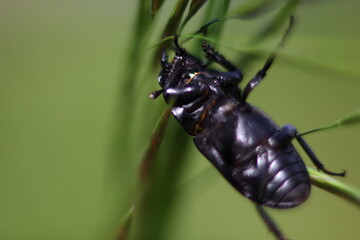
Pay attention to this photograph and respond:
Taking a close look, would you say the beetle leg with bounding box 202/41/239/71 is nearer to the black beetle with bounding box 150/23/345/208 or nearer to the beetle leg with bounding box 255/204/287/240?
the black beetle with bounding box 150/23/345/208

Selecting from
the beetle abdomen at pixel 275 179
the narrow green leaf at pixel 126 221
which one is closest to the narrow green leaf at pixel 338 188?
the beetle abdomen at pixel 275 179

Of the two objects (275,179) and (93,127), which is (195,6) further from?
(93,127)

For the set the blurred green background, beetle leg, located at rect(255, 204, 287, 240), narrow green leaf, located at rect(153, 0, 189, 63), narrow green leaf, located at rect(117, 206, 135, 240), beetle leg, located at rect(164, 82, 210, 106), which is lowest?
the blurred green background

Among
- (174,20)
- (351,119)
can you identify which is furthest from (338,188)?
(174,20)

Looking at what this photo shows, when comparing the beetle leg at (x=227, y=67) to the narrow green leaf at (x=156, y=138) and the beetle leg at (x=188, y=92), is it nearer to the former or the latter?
the beetle leg at (x=188, y=92)

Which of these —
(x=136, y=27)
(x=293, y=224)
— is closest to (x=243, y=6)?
(x=136, y=27)

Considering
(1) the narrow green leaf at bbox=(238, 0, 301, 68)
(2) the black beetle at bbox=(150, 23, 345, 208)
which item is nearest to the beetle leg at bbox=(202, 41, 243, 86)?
(2) the black beetle at bbox=(150, 23, 345, 208)

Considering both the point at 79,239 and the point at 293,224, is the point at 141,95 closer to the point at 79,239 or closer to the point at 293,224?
the point at 79,239
